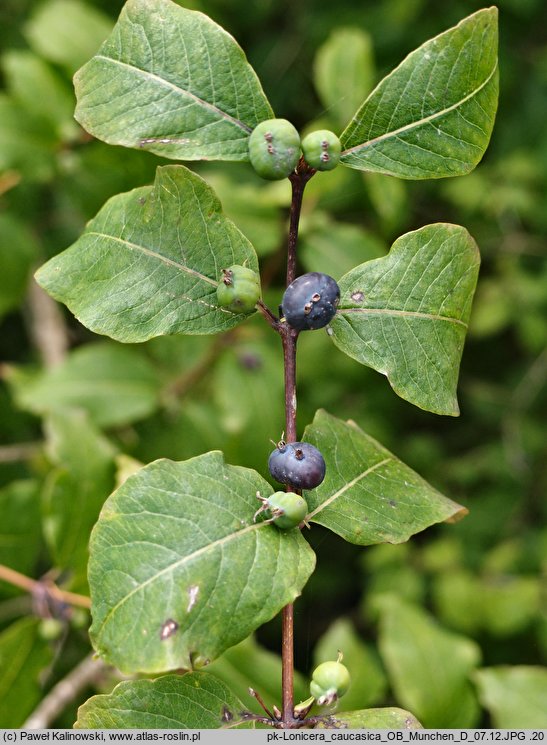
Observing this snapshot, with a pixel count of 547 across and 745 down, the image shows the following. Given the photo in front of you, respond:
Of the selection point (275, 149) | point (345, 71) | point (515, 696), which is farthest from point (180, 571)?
point (345, 71)

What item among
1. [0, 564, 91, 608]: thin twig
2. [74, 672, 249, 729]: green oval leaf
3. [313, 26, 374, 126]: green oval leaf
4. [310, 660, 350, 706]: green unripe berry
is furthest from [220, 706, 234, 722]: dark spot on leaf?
[313, 26, 374, 126]: green oval leaf

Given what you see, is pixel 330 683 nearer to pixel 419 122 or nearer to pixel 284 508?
pixel 284 508

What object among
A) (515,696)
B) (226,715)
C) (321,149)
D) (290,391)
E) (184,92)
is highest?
(184,92)

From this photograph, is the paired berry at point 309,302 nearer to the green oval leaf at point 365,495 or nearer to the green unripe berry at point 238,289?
the green unripe berry at point 238,289

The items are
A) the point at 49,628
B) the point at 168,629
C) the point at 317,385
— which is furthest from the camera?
the point at 317,385

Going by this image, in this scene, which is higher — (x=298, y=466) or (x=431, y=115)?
(x=431, y=115)

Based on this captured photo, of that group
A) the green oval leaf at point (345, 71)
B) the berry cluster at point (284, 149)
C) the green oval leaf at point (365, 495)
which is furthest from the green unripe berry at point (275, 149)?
the green oval leaf at point (345, 71)

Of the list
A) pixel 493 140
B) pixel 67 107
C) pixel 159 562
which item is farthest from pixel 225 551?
pixel 493 140
